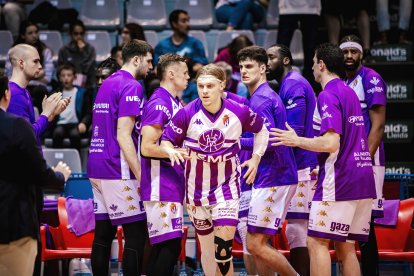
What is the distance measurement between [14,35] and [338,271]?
6941 mm

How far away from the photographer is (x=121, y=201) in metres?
6.80

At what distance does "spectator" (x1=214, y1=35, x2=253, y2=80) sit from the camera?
36.6 ft

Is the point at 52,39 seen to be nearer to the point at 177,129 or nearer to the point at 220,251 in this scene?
the point at 177,129

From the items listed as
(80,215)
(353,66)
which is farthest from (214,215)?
(80,215)

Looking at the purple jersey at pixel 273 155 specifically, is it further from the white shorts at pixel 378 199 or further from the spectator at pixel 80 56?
the spectator at pixel 80 56

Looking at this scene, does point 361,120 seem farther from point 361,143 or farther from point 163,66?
point 163,66

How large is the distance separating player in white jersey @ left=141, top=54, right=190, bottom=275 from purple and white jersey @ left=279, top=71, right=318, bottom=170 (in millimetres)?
1093

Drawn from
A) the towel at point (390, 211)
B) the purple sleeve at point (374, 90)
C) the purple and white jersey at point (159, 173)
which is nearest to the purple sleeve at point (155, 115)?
the purple and white jersey at point (159, 173)

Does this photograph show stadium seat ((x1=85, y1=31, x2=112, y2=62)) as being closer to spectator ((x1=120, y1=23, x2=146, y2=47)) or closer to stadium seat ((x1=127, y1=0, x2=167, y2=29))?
stadium seat ((x1=127, y1=0, x2=167, y2=29))

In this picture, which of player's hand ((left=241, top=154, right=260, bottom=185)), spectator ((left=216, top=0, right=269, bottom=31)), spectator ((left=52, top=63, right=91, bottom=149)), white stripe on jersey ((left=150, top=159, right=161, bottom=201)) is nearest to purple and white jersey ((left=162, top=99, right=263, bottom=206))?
player's hand ((left=241, top=154, right=260, bottom=185))

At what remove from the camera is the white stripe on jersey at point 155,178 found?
645cm

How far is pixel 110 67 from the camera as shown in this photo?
7773 millimetres

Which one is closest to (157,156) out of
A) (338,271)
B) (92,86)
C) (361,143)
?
(361,143)

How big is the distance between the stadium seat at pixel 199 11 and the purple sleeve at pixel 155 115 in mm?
6647
